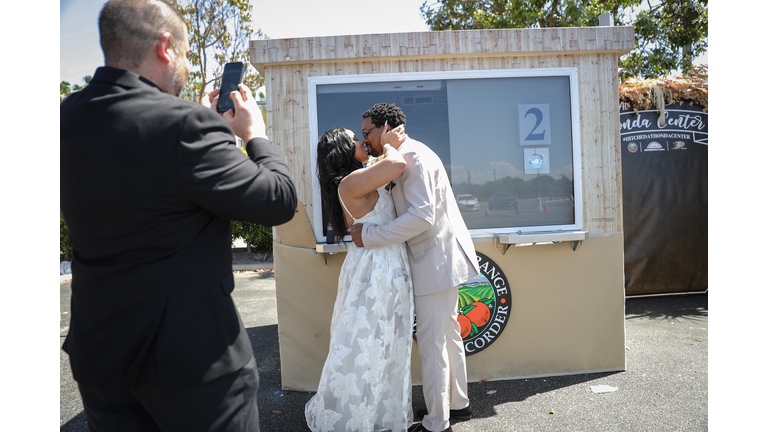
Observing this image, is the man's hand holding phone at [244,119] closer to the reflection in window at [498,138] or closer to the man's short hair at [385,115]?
the man's short hair at [385,115]

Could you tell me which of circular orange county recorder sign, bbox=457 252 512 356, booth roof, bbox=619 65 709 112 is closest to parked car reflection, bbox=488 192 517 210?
circular orange county recorder sign, bbox=457 252 512 356

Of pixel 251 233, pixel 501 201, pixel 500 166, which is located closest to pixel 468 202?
pixel 501 201

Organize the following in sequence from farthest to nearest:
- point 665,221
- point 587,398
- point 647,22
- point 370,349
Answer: point 647,22 → point 665,221 → point 587,398 → point 370,349

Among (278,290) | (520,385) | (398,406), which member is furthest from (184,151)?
(520,385)

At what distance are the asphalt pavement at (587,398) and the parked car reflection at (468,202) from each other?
142 centimetres

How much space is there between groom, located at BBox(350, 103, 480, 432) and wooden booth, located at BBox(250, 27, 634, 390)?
793 mm

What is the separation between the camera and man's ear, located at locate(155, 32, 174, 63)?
1.28m

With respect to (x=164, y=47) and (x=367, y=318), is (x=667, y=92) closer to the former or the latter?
(x=367, y=318)

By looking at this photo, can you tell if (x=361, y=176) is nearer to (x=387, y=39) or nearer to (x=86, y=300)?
(x=387, y=39)

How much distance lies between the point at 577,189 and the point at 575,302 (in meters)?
0.93

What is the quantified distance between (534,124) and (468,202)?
33.9 inches

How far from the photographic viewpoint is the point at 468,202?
12.7 ft

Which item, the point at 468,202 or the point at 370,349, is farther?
the point at 468,202

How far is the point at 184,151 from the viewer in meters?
1.15
